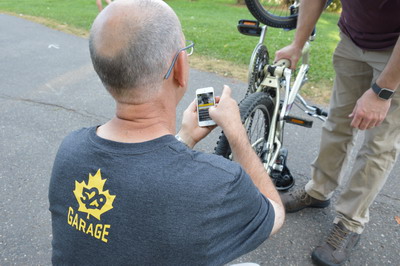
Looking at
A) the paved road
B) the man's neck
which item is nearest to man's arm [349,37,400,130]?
the paved road

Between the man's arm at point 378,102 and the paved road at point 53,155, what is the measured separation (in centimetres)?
93

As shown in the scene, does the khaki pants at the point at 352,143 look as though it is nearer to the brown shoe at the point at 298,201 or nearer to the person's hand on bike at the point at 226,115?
the brown shoe at the point at 298,201

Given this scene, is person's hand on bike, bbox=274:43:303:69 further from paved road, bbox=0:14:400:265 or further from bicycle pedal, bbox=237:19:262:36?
paved road, bbox=0:14:400:265

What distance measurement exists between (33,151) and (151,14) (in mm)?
2726

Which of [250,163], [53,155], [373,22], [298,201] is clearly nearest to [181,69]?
[250,163]

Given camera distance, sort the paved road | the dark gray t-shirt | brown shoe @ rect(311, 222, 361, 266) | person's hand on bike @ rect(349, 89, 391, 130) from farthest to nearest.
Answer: the paved road < brown shoe @ rect(311, 222, 361, 266) < person's hand on bike @ rect(349, 89, 391, 130) < the dark gray t-shirt

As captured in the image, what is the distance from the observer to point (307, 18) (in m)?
2.34

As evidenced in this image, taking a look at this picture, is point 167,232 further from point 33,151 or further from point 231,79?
point 231,79

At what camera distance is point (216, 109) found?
1386 mm

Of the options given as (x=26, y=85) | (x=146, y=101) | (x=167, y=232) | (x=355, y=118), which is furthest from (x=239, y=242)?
(x=26, y=85)

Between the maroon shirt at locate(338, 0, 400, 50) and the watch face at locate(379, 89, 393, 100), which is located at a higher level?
the maroon shirt at locate(338, 0, 400, 50)

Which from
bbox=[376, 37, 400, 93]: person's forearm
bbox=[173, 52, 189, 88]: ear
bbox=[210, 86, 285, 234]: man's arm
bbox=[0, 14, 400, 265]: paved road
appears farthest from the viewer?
bbox=[0, 14, 400, 265]: paved road

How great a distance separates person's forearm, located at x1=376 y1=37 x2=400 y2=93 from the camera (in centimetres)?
163

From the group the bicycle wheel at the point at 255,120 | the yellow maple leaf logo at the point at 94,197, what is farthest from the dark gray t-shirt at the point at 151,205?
the bicycle wheel at the point at 255,120
